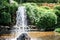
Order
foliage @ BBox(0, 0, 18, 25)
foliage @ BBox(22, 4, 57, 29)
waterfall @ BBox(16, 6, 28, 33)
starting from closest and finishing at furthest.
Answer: foliage @ BBox(22, 4, 57, 29)
foliage @ BBox(0, 0, 18, 25)
waterfall @ BBox(16, 6, 28, 33)

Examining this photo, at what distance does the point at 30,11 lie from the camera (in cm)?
2044

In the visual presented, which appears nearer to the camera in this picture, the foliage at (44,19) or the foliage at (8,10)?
the foliage at (44,19)

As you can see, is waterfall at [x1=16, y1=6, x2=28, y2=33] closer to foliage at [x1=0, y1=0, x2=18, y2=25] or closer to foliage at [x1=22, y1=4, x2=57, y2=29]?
foliage at [x1=0, y1=0, x2=18, y2=25]

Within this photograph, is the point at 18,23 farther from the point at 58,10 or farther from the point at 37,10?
the point at 58,10

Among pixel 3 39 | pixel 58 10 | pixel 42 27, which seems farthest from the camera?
pixel 58 10

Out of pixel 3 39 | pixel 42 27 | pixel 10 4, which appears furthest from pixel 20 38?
pixel 10 4

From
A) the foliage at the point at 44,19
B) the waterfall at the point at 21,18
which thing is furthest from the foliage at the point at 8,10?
the foliage at the point at 44,19

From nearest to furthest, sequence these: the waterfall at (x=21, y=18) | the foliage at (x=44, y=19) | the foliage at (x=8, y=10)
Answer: the foliage at (x=44, y=19) < the foliage at (x=8, y=10) < the waterfall at (x=21, y=18)

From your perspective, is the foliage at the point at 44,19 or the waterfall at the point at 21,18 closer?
the foliage at the point at 44,19

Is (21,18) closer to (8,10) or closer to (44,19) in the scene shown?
(8,10)

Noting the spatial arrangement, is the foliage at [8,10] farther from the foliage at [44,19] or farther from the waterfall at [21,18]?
the foliage at [44,19]

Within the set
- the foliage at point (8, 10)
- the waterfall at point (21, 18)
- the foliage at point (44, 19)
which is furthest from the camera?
the waterfall at point (21, 18)

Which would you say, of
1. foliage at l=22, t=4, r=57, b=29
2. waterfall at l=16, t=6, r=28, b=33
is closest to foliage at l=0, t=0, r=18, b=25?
waterfall at l=16, t=6, r=28, b=33

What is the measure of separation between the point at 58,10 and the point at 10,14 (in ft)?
14.2
